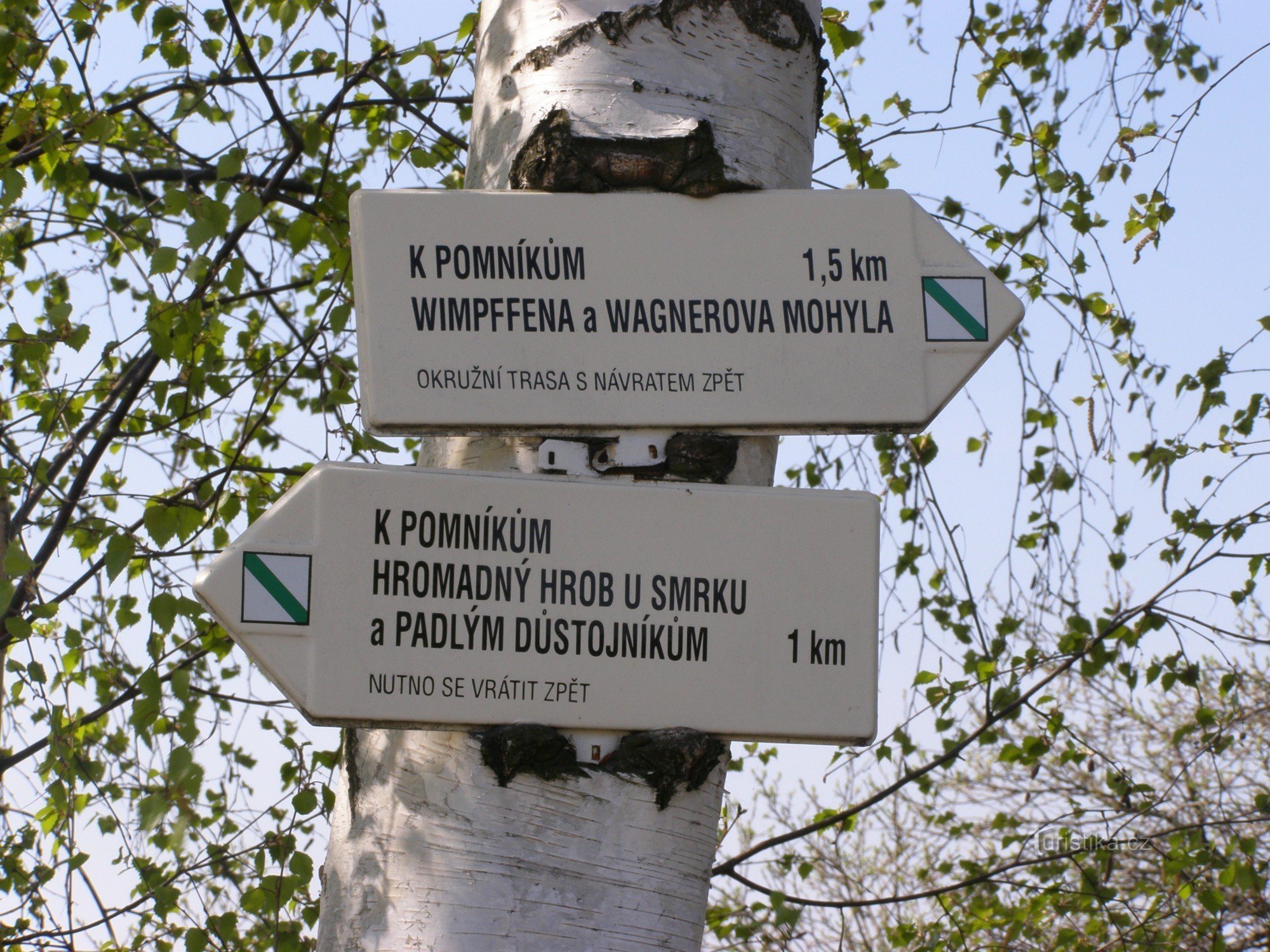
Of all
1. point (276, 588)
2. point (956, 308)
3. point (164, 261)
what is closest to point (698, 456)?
point (956, 308)

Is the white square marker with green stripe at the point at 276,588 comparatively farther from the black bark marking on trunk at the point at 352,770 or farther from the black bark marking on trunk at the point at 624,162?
the black bark marking on trunk at the point at 624,162

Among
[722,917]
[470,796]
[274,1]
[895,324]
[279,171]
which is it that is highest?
[274,1]

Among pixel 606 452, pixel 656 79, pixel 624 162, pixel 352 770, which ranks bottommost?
pixel 352 770

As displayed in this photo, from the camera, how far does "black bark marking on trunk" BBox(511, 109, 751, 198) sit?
123 cm

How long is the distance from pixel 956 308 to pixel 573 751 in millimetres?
618

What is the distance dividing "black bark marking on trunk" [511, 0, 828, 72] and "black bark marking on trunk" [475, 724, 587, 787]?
72cm

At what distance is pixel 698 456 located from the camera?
120 centimetres

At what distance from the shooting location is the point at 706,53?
129cm

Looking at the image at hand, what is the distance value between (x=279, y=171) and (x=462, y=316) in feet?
5.61

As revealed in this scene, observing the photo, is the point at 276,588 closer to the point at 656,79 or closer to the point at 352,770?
the point at 352,770

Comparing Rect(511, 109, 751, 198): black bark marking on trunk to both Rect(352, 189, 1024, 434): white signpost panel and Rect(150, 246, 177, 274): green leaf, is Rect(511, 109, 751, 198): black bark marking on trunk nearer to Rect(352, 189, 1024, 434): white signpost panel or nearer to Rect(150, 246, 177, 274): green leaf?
Rect(352, 189, 1024, 434): white signpost panel

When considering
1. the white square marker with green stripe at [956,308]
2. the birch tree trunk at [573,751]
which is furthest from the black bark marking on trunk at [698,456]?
the white square marker with green stripe at [956,308]

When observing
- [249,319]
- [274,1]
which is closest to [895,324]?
[274,1]

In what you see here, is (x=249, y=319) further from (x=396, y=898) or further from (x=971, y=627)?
(x=396, y=898)
